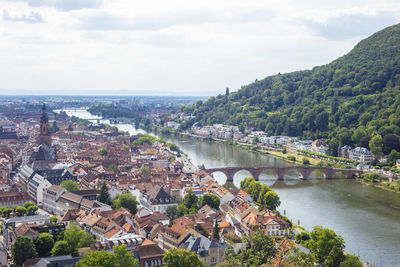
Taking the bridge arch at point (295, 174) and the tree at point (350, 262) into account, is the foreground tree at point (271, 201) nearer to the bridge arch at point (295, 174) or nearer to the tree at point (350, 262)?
the tree at point (350, 262)

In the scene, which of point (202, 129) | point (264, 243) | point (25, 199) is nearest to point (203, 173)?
point (25, 199)

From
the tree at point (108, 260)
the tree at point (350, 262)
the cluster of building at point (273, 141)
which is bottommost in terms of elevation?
the cluster of building at point (273, 141)

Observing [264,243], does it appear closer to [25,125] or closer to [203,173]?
[203,173]

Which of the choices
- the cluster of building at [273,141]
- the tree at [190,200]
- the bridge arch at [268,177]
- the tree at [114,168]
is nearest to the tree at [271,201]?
the tree at [190,200]

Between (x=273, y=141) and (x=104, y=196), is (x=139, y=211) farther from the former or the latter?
(x=273, y=141)

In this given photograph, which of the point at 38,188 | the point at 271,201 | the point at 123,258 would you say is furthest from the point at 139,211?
the point at 38,188

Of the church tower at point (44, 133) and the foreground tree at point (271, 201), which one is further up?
the church tower at point (44, 133)
